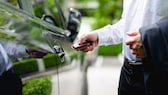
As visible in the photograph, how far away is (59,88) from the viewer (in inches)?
102

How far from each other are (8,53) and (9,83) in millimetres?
145

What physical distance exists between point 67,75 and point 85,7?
60.3 feet

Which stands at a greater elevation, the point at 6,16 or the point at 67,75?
the point at 6,16

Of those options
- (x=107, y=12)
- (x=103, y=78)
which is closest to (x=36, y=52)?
(x=103, y=78)

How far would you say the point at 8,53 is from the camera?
6.72 feet

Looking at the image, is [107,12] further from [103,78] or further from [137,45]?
[137,45]

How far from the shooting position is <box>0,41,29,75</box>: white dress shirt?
201 centimetres

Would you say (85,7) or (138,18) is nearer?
(138,18)

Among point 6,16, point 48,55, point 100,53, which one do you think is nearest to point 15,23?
point 6,16

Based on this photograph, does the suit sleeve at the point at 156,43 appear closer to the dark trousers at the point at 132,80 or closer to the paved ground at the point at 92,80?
the dark trousers at the point at 132,80

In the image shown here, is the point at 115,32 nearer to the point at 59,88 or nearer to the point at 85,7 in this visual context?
the point at 59,88

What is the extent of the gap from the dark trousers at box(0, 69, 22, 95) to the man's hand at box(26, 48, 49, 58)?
20 cm

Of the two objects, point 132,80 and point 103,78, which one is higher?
point 132,80

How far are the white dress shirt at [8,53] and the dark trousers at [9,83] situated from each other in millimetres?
26
